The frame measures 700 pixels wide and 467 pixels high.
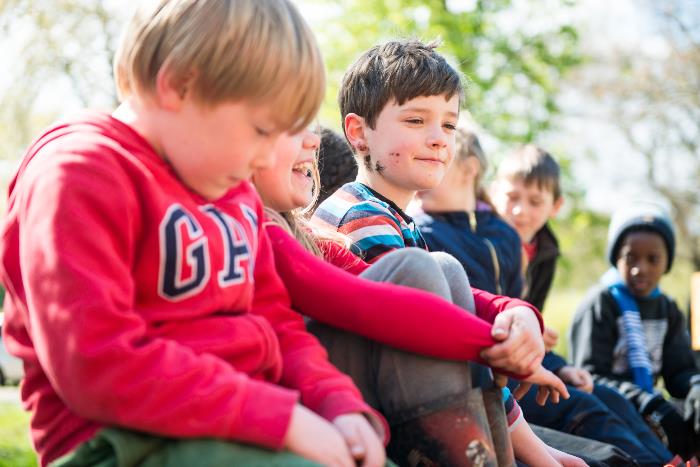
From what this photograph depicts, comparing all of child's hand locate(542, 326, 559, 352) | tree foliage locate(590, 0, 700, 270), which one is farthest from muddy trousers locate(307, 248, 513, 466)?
tree foliage locate(590, 0, 700, 270)

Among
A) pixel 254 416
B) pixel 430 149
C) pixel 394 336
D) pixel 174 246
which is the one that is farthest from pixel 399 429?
pixel 430 149

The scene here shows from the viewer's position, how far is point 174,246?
1528 millimetres

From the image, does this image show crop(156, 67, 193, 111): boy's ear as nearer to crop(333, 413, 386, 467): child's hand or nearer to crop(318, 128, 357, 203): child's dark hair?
crop(333, 413, 386, 467): child's hand

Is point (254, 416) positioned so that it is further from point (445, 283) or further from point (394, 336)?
point (445, 283)

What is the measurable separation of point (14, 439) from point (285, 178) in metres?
4.04

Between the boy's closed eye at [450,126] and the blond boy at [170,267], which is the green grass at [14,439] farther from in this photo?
the blond boy at [170,267]

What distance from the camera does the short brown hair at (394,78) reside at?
279 centimetres

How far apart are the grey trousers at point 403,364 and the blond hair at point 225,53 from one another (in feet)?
1.65

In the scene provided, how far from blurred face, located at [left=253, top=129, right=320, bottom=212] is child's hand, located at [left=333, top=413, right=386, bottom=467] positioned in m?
0.73

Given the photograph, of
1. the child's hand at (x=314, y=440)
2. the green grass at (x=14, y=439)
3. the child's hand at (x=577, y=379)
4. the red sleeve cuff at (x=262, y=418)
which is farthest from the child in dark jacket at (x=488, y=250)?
the green grass at (x=14, y=439)

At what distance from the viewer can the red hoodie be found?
137 cm

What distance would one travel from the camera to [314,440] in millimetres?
1482

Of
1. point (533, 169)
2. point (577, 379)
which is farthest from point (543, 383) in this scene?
point (533, 169)

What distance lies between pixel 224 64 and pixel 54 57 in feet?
27.2
